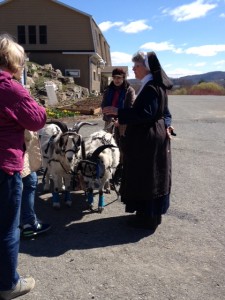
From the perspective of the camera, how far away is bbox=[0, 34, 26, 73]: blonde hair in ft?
10.3

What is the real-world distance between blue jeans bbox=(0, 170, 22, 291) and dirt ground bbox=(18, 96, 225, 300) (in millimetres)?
316

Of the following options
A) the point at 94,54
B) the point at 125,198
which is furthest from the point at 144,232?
the point at 94,54

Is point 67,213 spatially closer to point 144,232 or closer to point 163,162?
point 144,232

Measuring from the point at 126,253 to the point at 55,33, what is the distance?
3199cm

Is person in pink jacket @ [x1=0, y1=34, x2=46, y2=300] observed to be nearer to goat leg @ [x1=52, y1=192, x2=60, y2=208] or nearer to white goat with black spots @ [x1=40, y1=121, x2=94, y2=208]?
white goat with black spots @ [x1=40, y1=121, x2=94, y2=208]

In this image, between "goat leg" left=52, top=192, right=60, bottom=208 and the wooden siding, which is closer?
"goat leg" left=52, top=192, right=60, bottom=208

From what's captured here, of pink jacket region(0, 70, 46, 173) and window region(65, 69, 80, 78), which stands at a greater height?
window region(65, 69, 80, 78)

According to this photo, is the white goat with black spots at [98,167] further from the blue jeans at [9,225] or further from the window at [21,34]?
the window at [21,34]

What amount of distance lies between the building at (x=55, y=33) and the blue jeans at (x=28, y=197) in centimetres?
3002

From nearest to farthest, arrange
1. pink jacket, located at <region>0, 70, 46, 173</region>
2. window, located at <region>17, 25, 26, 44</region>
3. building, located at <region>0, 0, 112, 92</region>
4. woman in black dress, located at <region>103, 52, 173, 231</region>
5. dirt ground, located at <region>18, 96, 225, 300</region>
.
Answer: pink jacket, located at <region>0, 70, 46, 173</region> < dirt ground, located at <region>18, 96, 225, 300</region> < woman in black dress, located at <region>103, 52, 173, 231</region> < building, located at <region>0, 0, 112, 92</region> < window, located at <region>17, 25, 26, 44</region>

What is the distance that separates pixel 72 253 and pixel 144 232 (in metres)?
1.10

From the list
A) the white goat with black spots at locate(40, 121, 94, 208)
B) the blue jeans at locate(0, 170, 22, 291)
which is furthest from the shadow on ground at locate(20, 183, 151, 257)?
the blue jeans at locate(0, 170, 22, 291)

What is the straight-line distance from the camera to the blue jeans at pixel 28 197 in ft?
15.3

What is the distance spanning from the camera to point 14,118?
10.0 ft
